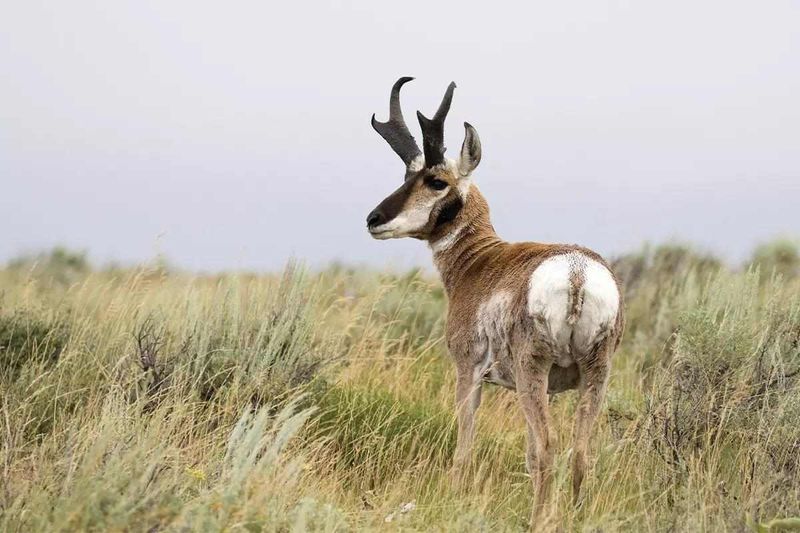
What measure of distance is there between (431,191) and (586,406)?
2217mm

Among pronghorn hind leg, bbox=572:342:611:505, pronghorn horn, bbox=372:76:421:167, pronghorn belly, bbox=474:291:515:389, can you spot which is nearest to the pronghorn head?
pronghorn horn, bbox=372:76:421:167

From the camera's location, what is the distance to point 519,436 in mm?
8469

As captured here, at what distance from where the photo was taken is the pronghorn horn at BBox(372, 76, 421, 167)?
7945 millimetres

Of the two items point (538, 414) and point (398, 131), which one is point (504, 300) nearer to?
point (538, 414)

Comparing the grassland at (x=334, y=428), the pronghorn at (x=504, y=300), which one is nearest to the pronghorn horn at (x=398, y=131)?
the pronghorn at (x=504, y=300)

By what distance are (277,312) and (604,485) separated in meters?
3.40

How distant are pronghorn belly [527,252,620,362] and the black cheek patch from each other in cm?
179

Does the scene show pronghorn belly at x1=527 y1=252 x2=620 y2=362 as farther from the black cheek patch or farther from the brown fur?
the black cheek patch

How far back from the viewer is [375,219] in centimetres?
752

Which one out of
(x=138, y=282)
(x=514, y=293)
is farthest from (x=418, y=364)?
(x=514, y=293)

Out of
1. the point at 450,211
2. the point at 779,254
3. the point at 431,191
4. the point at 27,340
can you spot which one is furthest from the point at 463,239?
the point at 779,254

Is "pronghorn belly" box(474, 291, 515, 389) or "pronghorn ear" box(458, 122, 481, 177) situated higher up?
"pronghorn ear" box(458, 122, 481, 177)

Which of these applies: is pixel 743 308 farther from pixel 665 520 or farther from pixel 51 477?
pixel 51 477

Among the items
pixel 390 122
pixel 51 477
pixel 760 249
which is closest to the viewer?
pixel 51 477
